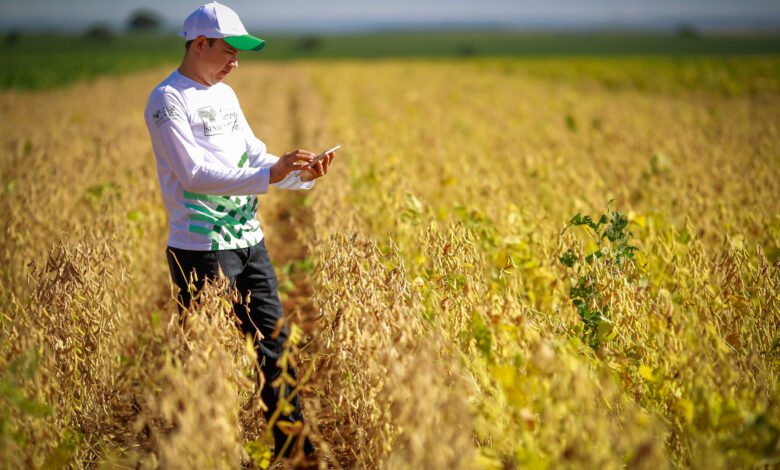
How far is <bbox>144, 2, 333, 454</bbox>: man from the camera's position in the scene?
2293mm

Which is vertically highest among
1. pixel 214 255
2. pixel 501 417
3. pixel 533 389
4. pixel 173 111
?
pixel 173 111

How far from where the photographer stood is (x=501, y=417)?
2.11 m

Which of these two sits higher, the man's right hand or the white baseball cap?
the white baseball cap

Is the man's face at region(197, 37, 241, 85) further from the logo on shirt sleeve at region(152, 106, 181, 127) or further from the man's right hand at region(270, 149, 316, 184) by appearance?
the man's right hand at region(270, 149, 316, 184)

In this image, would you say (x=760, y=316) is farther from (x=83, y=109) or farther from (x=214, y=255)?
(x=83, y=109)

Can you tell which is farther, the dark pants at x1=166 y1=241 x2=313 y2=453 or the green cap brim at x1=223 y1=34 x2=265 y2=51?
the dark pants at x1=166 y1=241 x2=313 y2=453

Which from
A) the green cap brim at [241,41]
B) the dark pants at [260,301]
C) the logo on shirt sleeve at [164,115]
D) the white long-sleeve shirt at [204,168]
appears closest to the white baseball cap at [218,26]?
the green cap brim at [241,41]

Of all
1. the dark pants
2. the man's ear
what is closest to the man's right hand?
the dark pants

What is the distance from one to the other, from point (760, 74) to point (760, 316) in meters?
20.3

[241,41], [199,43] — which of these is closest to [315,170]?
[241,41]

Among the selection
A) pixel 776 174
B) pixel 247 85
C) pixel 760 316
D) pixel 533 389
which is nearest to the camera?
pixel 533 389

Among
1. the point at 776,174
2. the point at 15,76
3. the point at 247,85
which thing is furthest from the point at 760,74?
the point at 15,76

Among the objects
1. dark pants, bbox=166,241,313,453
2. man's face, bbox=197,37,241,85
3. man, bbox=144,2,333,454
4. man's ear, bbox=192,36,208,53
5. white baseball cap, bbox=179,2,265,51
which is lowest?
dark pants, bbox=166,241,313,453

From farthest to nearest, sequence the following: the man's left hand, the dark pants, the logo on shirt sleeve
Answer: the dark pants < the man's left hand < the logo on shirt sleeve
